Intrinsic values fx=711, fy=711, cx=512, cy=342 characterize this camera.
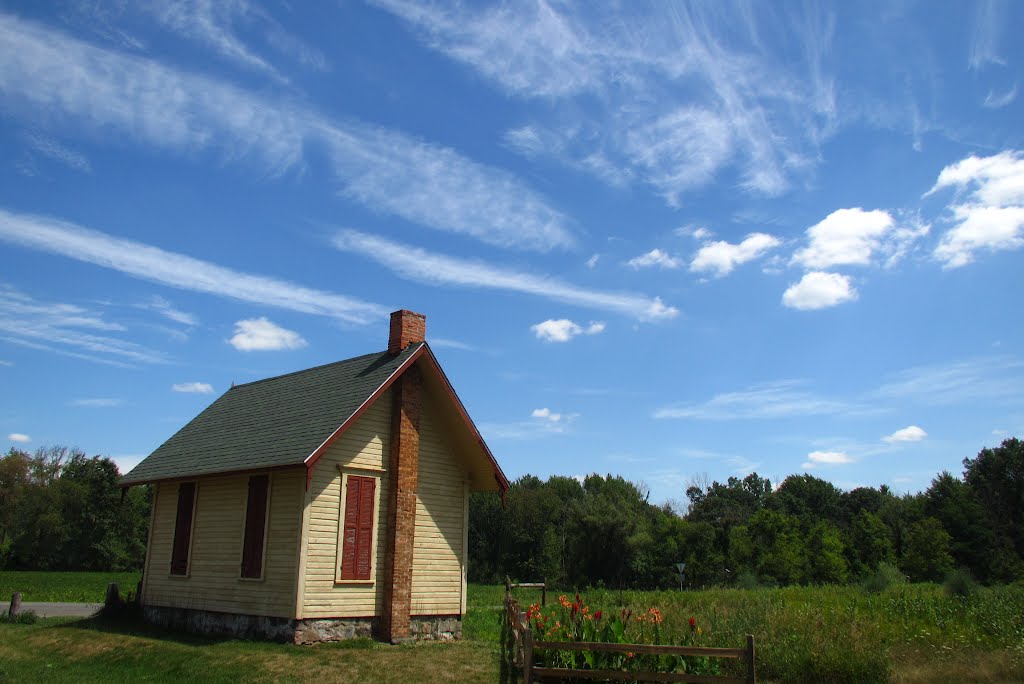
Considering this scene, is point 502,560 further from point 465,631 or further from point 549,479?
point 465,631

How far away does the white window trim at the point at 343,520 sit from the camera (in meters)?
16.5

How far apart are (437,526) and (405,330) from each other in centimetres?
532

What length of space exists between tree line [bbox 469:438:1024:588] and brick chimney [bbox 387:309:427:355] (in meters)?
37.9

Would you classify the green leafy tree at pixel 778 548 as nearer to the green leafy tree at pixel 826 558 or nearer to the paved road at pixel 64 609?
the green leafy tree at pixel 826 558

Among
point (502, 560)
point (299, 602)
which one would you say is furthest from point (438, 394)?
point (502, 560)

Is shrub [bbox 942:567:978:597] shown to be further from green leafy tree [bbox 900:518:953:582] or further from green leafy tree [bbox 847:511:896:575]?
green leafy tree [bbox 847:511:896:575]

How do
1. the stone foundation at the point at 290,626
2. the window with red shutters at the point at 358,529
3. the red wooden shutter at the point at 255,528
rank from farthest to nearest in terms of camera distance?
the red wooden shutter at the point at 255,528 < the window with red shutters at the point at 358,529 < the stone foundation at the point at 290,626

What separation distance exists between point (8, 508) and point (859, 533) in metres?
80.3

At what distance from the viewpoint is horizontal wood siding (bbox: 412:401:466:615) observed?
18.2 meters

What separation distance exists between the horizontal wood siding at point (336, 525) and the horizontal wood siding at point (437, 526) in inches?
46.3

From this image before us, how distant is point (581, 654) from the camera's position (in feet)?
38.2

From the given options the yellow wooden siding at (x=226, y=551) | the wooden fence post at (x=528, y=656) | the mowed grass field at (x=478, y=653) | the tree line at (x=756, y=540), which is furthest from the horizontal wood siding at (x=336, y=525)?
the tree line at (x=756, y=540)

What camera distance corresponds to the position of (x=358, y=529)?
17.1m

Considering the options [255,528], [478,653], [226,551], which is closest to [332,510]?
[255,528]
